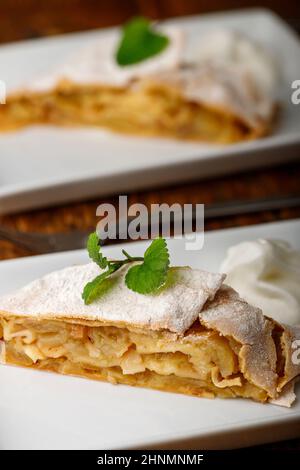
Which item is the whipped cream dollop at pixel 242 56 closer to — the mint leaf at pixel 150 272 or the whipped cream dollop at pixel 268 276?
the whipped cream dollop at pixel 268 276

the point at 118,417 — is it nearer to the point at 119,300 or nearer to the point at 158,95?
the point at 119,300

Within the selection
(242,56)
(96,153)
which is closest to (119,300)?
(96,153)

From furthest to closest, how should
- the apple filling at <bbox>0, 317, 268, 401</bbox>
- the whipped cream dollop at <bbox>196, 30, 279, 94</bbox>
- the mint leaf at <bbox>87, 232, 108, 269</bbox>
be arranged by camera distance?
1. the whipped cream dollop at <bbox>196, 30, 279, 94</bbox>
2. the mint leaf at <bbox>87, 232, 108, 269</bbox>
3. the apple filling at <bbox>0, 317, 268, 401</bbox>

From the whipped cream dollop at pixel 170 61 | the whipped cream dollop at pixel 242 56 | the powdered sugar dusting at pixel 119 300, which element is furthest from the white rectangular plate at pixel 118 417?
the whipped cream dollop at pixel 242 56

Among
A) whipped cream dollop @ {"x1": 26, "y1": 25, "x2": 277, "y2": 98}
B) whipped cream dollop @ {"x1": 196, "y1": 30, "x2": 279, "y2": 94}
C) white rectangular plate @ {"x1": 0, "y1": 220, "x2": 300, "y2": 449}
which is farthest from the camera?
whipped cream dollop @ {"x1": 196, "y1": 30, "x2": 279, "y2": 94}

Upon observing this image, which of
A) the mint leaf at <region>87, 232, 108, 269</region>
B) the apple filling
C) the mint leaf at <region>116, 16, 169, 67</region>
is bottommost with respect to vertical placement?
the apple filling

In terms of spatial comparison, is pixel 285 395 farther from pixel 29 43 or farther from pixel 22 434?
pixel 29 43

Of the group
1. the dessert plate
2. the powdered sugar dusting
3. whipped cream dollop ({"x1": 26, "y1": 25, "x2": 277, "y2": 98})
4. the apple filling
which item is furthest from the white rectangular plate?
whipped cream dollop ({"x1": 26, "y1": 25, "x2": 277, "y2": 98})

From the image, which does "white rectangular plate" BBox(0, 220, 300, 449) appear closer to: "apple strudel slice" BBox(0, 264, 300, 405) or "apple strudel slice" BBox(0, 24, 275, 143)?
"apple strudel slice" BBox(0, 264, 300, 405)
